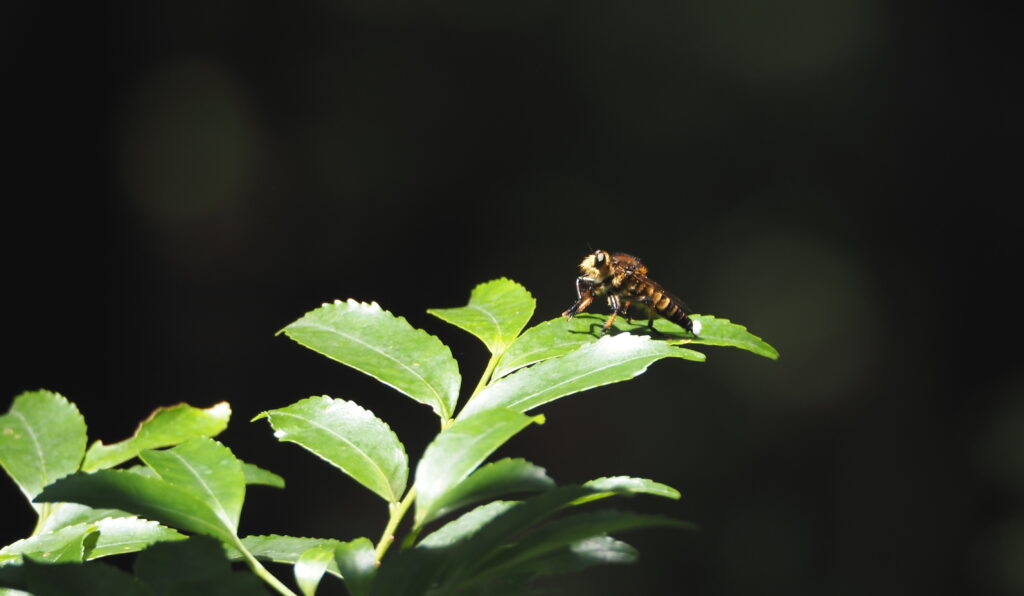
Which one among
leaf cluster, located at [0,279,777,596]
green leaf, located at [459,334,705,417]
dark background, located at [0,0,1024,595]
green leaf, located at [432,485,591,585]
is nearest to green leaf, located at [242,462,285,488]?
leaf cluster, located at [0,279,777,596]

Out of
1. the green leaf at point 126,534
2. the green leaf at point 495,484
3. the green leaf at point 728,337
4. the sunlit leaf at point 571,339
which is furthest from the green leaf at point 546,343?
the green leaf at point 126,534

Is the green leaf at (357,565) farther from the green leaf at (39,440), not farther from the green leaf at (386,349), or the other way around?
the green leaf at (39,440)

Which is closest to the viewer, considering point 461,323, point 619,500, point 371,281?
point 461,323

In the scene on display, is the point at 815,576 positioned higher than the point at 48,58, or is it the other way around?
the point at 48,58

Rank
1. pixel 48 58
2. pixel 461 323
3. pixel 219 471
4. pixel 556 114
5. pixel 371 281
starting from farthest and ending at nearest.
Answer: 1. pixel 556 114
2. pixel 371 281
3. pixel 48 58
4. pixel 461 323
5. pixel 219 471

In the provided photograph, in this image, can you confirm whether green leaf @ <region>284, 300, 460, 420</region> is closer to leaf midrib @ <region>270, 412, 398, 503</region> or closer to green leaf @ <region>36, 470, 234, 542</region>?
leaf midrib @ <region>270, 412, 398, 503</region>

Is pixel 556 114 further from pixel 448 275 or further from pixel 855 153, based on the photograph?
pixel 855 153

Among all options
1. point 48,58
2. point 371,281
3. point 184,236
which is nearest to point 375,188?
point 371,281
